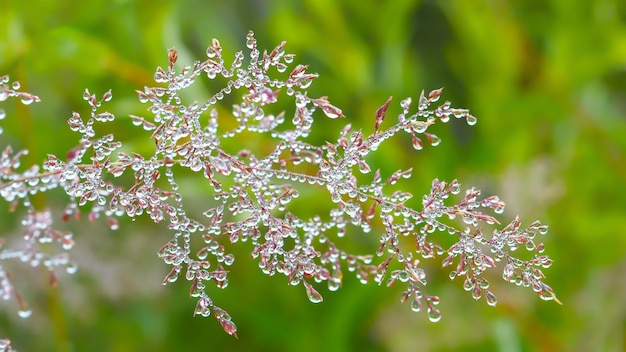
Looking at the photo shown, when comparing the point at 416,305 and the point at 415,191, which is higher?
the point at 415,191

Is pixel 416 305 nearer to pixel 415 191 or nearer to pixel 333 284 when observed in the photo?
pixel 333 284

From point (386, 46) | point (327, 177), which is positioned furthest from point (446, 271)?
point (327, 177)

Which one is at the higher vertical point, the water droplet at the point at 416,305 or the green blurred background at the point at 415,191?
the green blurred background at the point at 415,191

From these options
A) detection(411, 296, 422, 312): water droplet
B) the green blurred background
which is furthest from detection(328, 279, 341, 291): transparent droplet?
the green blurred background

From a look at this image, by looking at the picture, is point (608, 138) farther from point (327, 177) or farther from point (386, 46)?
point (327, 177)

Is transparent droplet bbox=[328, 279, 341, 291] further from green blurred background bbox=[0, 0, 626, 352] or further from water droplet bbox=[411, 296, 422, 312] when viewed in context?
green blurred background bbox=[0, 0, 626, 352]

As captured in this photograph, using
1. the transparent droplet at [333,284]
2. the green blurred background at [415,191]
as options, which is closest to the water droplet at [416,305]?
the transparent droplet at [333,284]

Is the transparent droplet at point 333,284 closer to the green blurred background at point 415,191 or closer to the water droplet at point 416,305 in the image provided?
the water droplet at point 416,305

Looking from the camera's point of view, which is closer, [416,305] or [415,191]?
[416,305]

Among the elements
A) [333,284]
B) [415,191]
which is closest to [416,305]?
[333,284]
